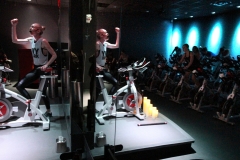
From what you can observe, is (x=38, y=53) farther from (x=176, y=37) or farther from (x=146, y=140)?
(x=176, y=37)

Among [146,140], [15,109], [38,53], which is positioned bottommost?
[146,140]

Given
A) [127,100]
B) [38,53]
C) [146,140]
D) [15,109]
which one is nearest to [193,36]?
[127,100]

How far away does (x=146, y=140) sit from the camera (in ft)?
9.41

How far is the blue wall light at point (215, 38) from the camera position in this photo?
7.65m

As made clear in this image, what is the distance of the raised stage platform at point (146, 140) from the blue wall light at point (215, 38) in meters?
5.55

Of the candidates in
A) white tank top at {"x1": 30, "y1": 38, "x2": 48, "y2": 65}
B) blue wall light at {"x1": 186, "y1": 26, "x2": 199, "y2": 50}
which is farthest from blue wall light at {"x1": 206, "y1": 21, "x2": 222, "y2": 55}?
white tank top at {"x1": 30, "y1": 38, "x2": 48, "y2": 65}

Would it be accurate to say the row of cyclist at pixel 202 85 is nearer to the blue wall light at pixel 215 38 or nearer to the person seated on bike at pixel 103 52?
the blue wall light at pixel 215 38

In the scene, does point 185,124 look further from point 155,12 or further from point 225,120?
point 155,12

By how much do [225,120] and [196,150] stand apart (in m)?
1.41

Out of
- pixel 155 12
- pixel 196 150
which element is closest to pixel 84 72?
pixel 196 150

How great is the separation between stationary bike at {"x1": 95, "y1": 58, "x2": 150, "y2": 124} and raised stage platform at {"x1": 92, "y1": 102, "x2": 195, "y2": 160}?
0.14 meters

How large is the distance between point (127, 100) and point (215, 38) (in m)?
5.72

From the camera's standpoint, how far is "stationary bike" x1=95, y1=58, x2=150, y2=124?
3534mm

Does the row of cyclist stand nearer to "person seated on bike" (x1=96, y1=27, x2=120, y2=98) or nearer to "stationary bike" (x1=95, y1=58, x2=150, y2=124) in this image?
"stationary bike" (x1=95, y1=58, x2=150, y2=124)
